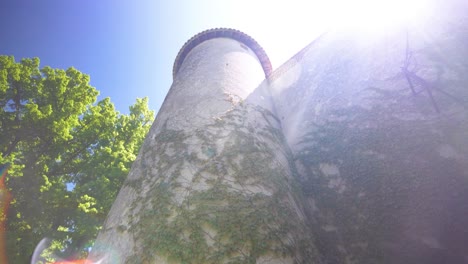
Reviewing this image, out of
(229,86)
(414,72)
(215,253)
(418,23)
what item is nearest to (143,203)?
(215,253)

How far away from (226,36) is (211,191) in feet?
20.6

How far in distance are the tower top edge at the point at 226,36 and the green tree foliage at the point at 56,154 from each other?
5004 millimetres

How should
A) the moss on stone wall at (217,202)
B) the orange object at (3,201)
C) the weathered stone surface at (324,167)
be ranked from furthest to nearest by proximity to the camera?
the orange object at (3,201) < the weathered stone surface at (324,167) < the moss on stone wall at (217,202)

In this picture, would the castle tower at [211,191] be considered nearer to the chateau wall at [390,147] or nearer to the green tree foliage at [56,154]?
the chateau wall at [390,147]

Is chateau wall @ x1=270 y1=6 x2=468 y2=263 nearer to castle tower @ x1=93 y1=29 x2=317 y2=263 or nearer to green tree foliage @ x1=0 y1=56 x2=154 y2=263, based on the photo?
castle tower @ x1=93 y1=29 x2=317 y2=263

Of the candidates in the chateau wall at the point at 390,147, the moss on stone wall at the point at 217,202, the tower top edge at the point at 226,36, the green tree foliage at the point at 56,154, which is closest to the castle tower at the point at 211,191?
the moss on stone wall at the point at 217,202

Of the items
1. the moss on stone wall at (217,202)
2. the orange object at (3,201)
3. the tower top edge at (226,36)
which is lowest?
the moss on stone wall at (217,202)

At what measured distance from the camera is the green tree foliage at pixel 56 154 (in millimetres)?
8617

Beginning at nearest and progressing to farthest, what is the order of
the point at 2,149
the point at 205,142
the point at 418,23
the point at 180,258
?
the point at 180,258 < the point at 205,142 < the point at 418,23 < the point at 2,149

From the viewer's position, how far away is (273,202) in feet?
12.0

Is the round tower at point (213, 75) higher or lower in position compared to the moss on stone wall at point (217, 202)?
higher

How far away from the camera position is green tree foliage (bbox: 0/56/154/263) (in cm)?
862

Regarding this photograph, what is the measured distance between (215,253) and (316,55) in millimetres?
6074

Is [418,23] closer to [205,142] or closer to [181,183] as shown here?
[205,142]
